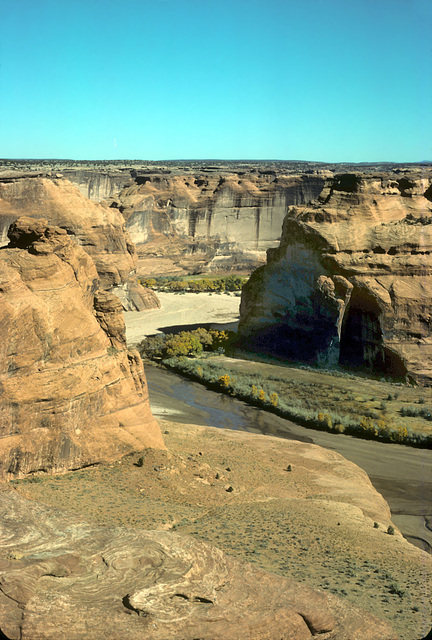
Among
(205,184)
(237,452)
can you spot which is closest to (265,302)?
(237,452)

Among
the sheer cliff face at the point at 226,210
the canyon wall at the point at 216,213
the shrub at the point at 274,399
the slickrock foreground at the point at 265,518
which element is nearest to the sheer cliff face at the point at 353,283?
the shrub at the point at 274,399

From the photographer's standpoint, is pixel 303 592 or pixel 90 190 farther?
pixel 90 190

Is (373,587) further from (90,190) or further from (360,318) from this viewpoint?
(90,190)

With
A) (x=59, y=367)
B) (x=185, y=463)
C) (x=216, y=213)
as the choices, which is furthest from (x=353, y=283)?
(x=216, y=213)

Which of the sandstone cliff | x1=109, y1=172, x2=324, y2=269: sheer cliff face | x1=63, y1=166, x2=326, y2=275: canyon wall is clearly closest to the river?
the sandstone cliff

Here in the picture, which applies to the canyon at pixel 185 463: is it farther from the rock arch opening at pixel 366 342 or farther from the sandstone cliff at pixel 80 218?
the sandstone cliff at pixel 80 218

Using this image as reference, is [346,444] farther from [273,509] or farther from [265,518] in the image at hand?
[265,518]
